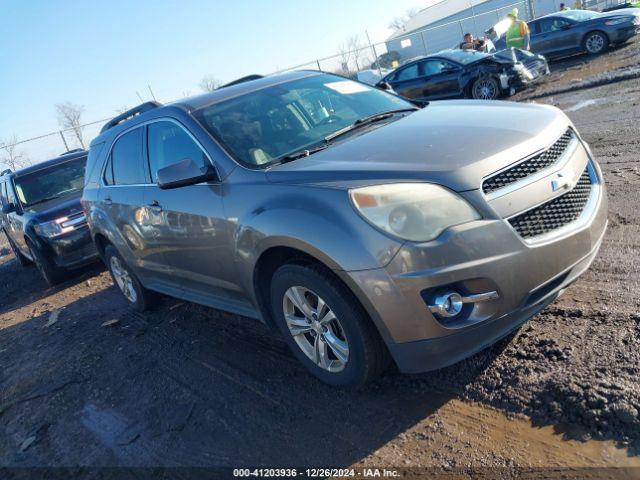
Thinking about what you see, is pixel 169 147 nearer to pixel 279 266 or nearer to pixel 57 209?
pixel 279 266

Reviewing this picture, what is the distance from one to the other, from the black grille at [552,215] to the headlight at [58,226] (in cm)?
707

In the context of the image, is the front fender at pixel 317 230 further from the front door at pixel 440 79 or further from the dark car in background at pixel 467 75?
the front door at pixel 440 79

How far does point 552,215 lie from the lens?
8.73 ft

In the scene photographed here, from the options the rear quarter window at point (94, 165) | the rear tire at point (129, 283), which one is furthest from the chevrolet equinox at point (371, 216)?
the rear quarter window at point (94, 165)

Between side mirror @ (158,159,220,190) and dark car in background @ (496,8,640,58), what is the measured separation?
15760mm

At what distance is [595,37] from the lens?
15398 mm

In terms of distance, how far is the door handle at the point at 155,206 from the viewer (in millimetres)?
4047

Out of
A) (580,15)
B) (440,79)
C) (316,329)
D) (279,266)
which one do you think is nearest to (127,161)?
(279,266)

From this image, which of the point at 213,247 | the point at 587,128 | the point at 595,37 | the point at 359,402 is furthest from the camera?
the point at 595,37

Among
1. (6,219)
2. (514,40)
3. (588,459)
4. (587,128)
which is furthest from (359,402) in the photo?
(514,40)

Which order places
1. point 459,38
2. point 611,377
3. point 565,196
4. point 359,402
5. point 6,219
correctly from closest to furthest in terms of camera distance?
point 611,377 < point 565,196 < point 359,402 < point 6,219 < point 459,38

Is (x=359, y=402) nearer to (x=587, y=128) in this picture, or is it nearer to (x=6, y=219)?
(x=587, y=128)

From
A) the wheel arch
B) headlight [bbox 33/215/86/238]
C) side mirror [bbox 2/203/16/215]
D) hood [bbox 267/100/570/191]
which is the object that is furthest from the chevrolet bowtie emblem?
side mirror [bbox 2/203/16/215]

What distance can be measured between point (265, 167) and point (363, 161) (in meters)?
0.69
